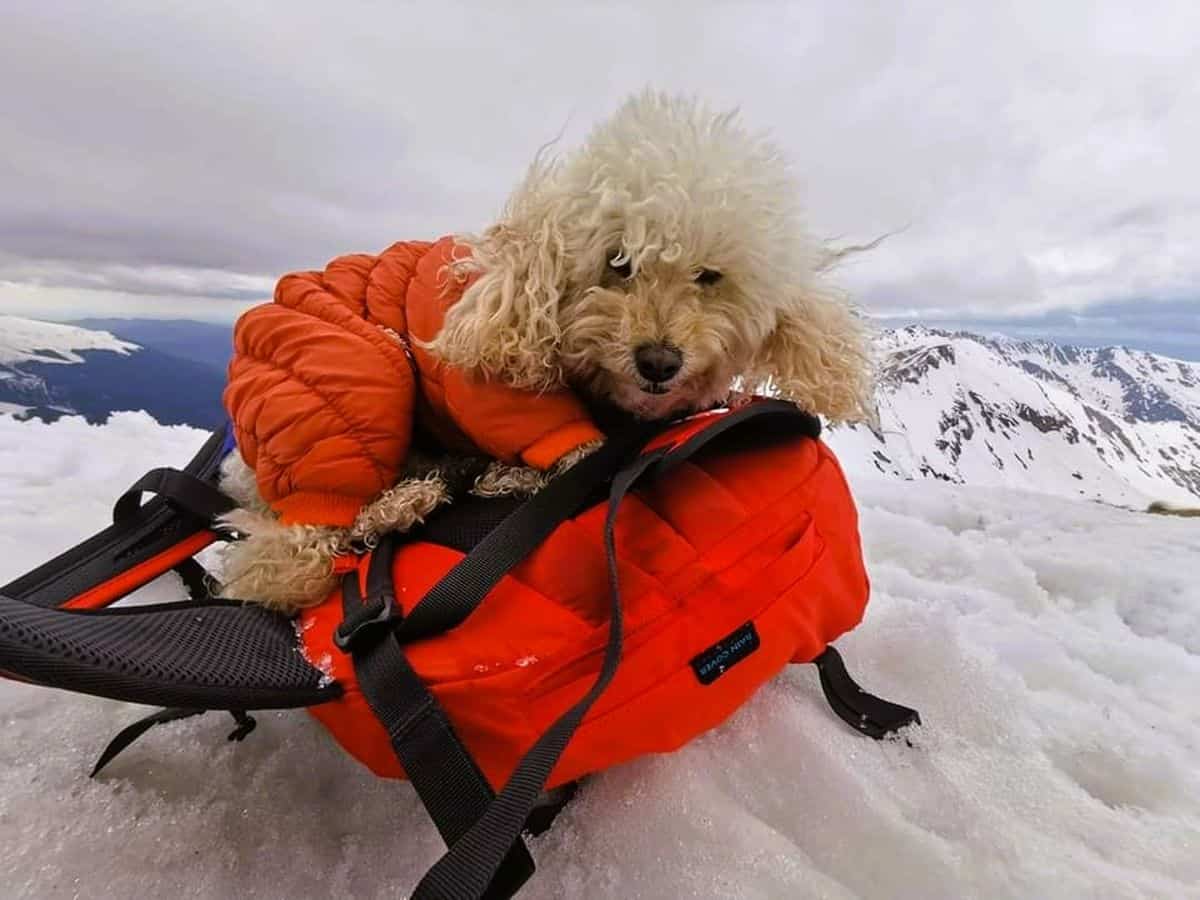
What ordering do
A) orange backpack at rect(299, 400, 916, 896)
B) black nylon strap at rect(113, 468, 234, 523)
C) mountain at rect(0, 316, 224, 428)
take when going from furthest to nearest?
mountain at rect(0, 316, 224, 428) < black nylon strap at rect(113, 468, 234, 523) < orange backpack at rect(299, 400, 916, 896)

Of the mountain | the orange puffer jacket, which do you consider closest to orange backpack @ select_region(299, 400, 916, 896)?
the orange puffer jacket

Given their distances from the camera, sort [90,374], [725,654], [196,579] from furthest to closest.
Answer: [90,374], [196,579], [725,654]

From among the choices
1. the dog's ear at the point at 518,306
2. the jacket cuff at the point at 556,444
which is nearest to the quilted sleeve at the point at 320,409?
the dog's ear at the point at 518,306

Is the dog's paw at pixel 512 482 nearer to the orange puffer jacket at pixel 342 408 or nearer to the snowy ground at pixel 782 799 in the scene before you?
the orange puffer jacket at pixel 342 408

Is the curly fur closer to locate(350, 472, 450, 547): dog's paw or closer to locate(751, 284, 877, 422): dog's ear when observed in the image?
locate(350, 472, 450, 547): dog's paw

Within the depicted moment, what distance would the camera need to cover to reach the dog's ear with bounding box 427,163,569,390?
1992 mm

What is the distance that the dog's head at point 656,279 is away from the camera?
6.53 feet

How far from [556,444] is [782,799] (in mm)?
1096

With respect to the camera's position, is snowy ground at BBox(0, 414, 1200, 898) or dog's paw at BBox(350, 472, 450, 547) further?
dog's paw at BBox(350, 472, 450, 547)

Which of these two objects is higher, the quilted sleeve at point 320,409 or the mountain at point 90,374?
the quilted sleeve at point 320,409

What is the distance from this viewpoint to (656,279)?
2033mm

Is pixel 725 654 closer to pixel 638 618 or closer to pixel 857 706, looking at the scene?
pixel 638 618

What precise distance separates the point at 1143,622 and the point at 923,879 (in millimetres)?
2139

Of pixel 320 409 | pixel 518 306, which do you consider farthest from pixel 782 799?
pixel 320 409
